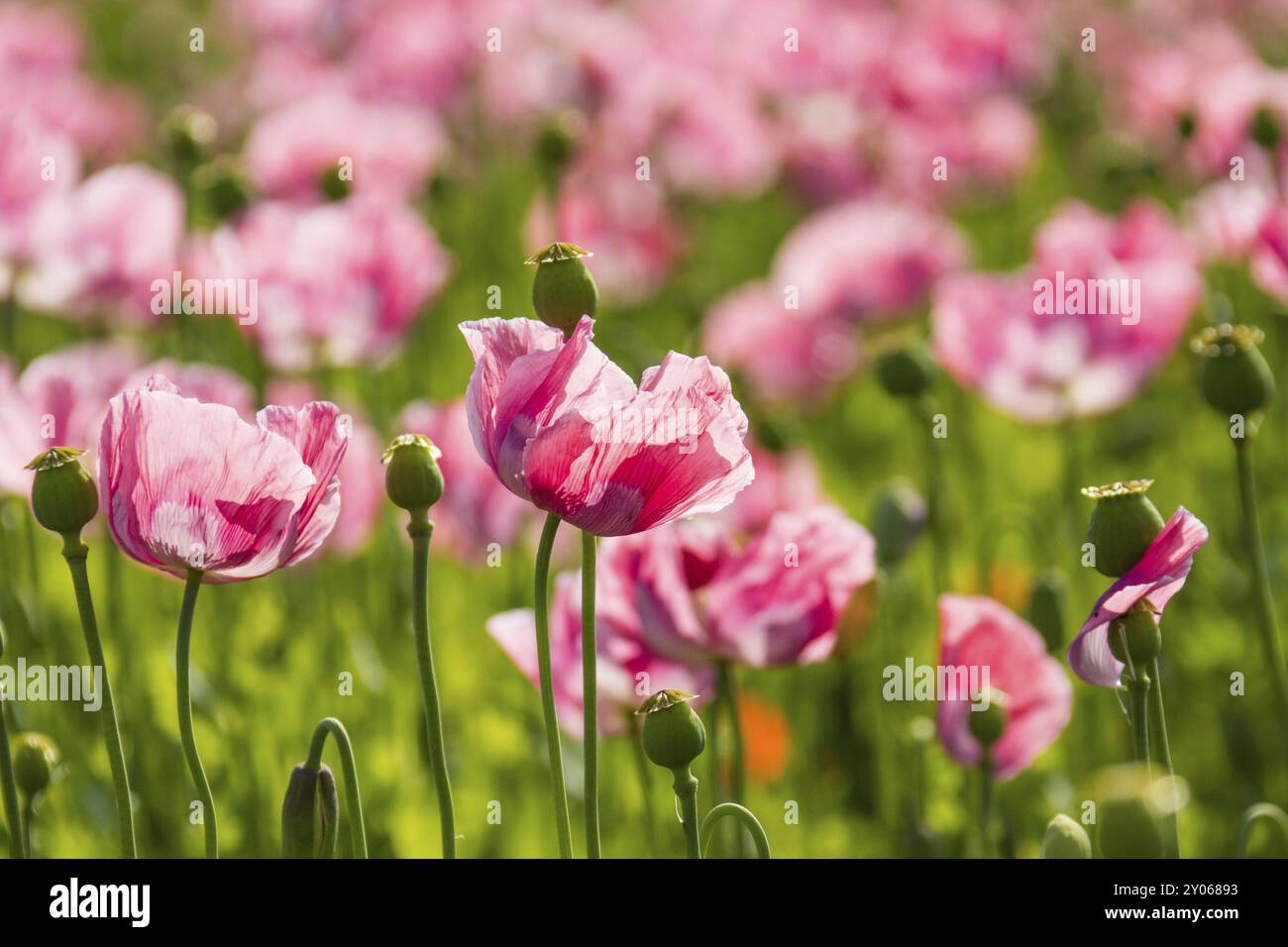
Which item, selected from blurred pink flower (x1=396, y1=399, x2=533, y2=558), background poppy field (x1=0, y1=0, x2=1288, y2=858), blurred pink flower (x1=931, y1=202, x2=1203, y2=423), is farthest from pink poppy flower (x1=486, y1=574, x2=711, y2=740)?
blurred pink flower (x1=931, y1=202, x2=1203, y2=423)

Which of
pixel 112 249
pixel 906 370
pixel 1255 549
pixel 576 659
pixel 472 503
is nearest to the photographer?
pixel 1255 549

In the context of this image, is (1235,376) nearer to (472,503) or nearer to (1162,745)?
(1162,745)

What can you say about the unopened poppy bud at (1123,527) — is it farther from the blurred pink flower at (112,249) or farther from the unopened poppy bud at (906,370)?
the blurred pink flower at (112,249)

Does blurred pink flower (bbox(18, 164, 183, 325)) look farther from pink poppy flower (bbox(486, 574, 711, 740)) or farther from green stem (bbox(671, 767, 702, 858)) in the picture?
green stem (bbox(671, 767, 702, 858))

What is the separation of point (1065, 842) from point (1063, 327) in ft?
3.51

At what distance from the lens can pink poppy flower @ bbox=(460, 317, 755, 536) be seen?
2.92 ft

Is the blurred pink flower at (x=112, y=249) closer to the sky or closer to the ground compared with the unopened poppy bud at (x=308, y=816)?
closer to the sky

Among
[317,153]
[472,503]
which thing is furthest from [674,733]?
[317,153]

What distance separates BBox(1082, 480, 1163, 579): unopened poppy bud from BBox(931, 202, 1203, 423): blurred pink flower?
3.12ft

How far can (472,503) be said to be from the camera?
1842mm

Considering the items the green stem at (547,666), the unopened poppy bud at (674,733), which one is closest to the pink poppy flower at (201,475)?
the green stem at (547,666)

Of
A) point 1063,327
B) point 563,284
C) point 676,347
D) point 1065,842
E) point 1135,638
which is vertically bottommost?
point 1065,842

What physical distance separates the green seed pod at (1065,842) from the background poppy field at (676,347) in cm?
36

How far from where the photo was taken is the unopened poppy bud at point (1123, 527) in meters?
0.93
